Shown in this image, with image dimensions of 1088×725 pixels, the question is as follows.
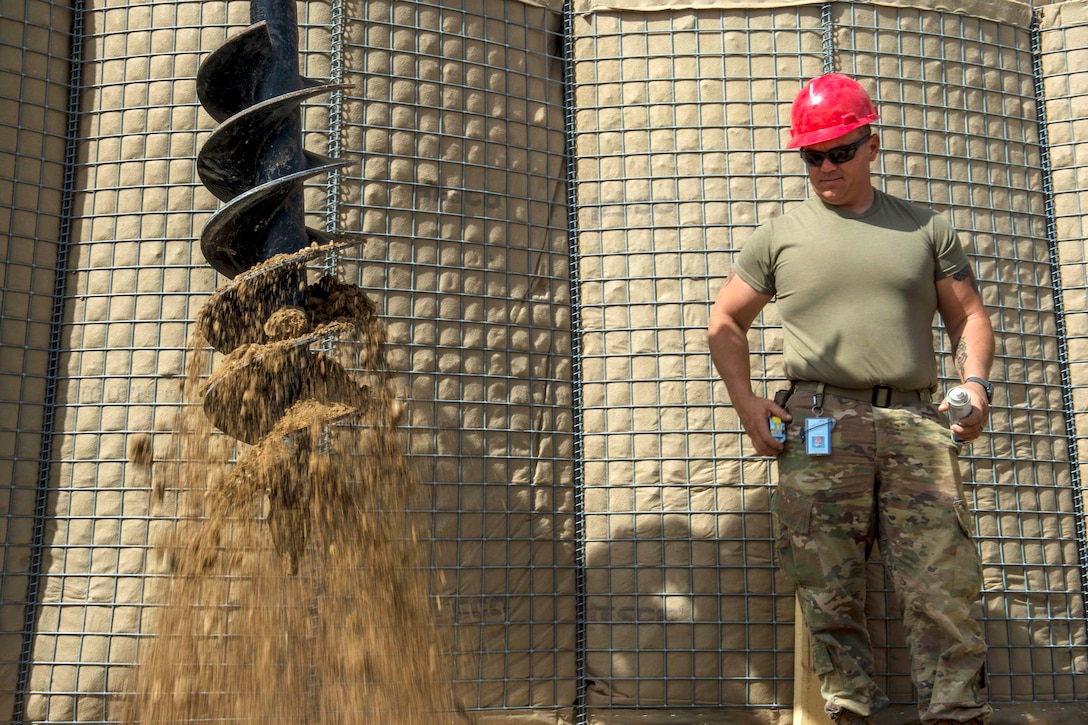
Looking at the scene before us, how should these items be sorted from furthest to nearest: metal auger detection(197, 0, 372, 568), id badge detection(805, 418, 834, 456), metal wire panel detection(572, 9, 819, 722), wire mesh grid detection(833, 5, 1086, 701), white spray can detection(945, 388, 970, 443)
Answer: wire mesh grid detection(833, 5, 1086, 701) → metal wire panel detection(572, 9, 819, 722) → id badge detection(805, 418, 834, 456) → white spray can detection(945, 388, 970, 443) → metal auger detection(197, 0, 372, 568)

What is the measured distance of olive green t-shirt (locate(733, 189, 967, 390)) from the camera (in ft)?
8.59

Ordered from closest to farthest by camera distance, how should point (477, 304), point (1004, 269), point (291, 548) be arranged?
point (291, 548)
point (477, 304)
point (1004, 269)

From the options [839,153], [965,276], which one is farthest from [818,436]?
[839,153]

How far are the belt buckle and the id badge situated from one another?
0.43 ft

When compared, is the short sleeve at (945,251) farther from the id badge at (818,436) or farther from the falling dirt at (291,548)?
the falling dirt at (291,548)

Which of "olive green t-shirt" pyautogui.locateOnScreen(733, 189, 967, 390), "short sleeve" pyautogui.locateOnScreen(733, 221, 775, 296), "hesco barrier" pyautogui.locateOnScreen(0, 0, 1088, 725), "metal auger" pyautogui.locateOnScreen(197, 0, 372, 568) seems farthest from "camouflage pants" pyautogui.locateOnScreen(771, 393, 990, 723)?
"metal auger" pyautogui.locateOnScreen(197, 0, 372, 568)

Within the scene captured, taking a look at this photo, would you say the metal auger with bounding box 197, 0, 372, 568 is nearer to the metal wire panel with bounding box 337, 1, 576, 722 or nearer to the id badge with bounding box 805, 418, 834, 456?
the metal wire panel with bounding box 337, 1, 576, 722

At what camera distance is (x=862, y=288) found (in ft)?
8.64

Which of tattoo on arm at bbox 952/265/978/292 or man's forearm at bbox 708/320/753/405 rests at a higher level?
tattoo on arm at bbox 952/265/978/292

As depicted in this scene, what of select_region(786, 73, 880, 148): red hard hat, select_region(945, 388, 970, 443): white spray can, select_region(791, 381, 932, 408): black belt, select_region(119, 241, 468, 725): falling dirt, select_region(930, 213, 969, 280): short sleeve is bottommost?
select_region(119, 241, 468, 725): falling dirt

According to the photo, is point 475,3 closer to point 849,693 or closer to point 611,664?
point 611,664

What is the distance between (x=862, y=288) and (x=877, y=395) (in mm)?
289

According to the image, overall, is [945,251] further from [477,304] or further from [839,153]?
[477,304]

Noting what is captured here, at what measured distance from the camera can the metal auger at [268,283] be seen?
2.34m
